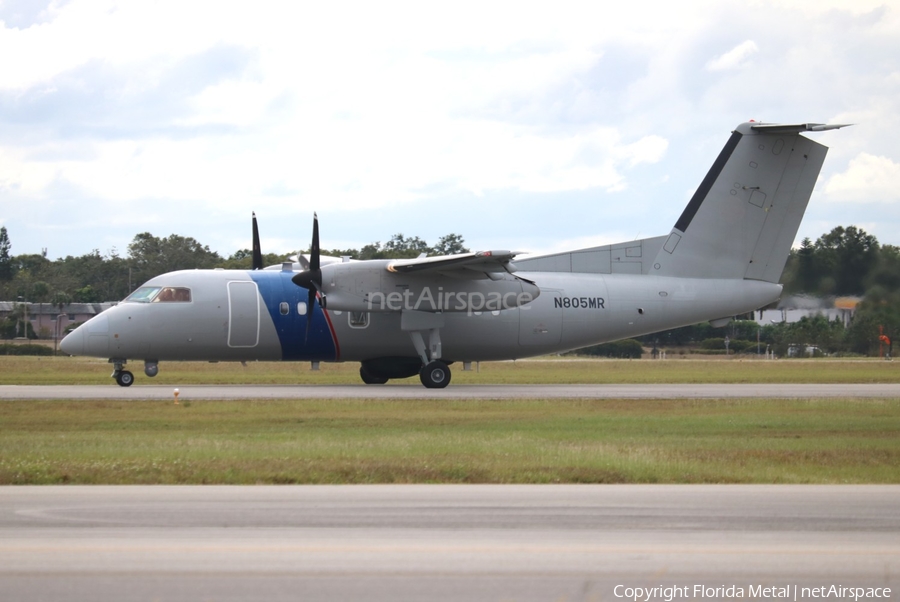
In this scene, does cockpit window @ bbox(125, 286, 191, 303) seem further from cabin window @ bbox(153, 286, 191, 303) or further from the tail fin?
the tail fin

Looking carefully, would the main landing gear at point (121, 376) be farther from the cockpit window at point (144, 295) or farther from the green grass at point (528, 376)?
the green grass at point (528, 376)

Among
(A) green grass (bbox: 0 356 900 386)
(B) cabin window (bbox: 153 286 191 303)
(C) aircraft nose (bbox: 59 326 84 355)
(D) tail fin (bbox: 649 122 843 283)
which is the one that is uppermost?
(D) tail fin (bbox: 649 122 843 283)

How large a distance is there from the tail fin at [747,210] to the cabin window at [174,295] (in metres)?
14.3

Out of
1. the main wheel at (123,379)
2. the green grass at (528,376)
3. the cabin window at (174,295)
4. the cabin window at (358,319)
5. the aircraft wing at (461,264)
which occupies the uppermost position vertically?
the aircraft wing at (461,264)

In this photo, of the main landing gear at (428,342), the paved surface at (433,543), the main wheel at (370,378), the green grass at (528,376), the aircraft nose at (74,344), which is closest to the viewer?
the paved surface at (433,543)

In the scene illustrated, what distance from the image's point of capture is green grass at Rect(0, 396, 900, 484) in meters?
12.6

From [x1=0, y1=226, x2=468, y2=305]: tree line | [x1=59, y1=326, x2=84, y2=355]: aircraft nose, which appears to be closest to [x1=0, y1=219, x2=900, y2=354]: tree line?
[x1=0, y1=226, x2=468, y2=305]: tree line

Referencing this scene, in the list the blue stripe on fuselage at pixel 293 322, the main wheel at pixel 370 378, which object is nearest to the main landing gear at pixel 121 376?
the blue stripe on fuselage at pixel 293 322

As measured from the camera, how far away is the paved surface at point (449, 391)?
80.2ft

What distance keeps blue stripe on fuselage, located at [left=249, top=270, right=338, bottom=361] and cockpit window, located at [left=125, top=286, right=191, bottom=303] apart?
2001 millimetres

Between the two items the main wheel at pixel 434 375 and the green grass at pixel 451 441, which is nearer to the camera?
the green grass at pixel 451 441

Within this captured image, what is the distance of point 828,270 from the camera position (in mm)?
28734

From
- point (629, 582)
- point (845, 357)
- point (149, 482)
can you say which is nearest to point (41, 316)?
point (845, 357)

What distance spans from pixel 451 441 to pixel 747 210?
662 inches
